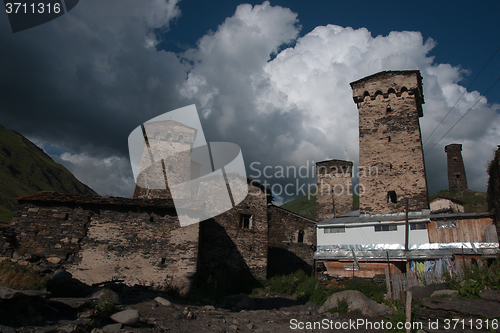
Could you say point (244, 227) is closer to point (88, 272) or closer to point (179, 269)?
point (179, 269)

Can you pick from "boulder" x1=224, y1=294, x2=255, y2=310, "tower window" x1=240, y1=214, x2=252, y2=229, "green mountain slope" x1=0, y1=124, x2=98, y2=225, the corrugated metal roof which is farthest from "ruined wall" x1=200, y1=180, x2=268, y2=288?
"green mountain slope" x1=0, y1=124, x2=98, y2=225

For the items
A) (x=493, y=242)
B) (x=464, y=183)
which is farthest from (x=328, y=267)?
(x=464, y=183)

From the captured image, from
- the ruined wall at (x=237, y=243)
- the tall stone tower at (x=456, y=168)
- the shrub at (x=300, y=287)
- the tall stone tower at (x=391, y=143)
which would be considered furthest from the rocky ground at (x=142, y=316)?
the tall stone tower at (x=456, y=168)

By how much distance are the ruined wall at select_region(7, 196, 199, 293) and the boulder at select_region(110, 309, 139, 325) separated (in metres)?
5.48

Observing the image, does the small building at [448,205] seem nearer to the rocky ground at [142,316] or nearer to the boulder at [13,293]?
the rocky ground at [142,316]

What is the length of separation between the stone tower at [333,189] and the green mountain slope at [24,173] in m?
71.1

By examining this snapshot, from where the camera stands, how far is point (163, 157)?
22062mm

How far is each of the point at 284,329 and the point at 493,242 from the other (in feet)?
37.9

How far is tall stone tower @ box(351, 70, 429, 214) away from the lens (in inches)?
725

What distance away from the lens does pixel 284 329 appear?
8281mm

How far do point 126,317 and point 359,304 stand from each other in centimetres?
790

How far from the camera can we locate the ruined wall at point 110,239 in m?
11.5

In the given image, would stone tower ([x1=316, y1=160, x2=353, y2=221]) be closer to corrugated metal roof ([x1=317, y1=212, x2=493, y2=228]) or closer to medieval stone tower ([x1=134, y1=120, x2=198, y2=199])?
corrugated metal roof ([x1=317, y1=212, x2=493, y2=228])

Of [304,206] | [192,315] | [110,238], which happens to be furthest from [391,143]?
[304,206]
